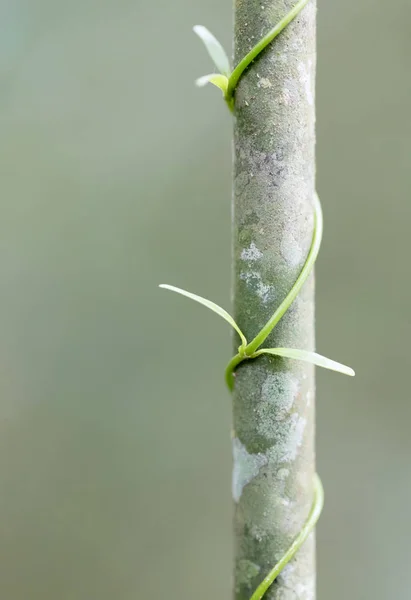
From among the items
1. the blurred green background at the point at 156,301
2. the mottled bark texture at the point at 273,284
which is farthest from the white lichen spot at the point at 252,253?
the blurred green background at the point at 156,301

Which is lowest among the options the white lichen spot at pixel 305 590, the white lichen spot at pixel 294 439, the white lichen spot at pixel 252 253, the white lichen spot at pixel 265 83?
the white lichen spot at pixel 305 590

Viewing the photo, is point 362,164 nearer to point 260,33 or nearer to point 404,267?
point 404,267

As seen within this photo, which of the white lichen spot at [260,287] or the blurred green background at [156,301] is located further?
the blurred green background at [156,301]

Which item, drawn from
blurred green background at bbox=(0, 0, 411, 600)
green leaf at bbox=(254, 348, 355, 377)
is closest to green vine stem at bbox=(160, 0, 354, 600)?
green leaf at bbox=(254, 348, 355, 377)

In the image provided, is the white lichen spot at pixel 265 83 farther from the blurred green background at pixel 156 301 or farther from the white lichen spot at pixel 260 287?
the blurred green background at pixel 156 301

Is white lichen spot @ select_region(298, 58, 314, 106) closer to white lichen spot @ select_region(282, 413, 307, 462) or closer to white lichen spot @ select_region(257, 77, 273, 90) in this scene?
white lichen spot @ select_region(257, 77, 273, 90)

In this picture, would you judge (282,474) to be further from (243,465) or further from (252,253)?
(252,253)
